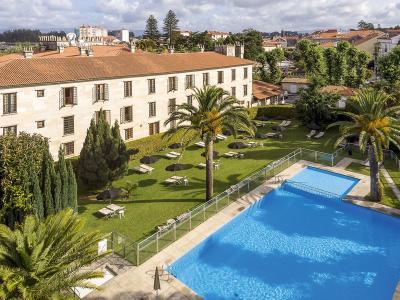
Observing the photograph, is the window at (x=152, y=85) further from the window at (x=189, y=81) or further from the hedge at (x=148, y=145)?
the window at (x=189, y=81)

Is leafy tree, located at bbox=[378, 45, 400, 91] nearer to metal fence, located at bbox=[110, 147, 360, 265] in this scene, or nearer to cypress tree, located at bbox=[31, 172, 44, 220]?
metal fence, located at bbox=[110, 147, 360, 265]

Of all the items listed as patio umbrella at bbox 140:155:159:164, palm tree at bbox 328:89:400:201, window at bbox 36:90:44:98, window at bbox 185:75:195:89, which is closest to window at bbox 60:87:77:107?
window at bbox 36:90:44:98

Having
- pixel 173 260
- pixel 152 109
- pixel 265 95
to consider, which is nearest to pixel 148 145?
pixel 152 109

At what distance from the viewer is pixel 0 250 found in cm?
1446

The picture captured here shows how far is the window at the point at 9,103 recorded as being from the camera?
111 feet

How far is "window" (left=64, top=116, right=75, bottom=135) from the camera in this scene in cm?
3891

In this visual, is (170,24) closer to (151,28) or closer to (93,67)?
(151,28)

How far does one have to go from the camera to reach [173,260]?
22.2 m

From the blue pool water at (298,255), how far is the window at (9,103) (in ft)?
72.8

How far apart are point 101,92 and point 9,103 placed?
9921 millimetres

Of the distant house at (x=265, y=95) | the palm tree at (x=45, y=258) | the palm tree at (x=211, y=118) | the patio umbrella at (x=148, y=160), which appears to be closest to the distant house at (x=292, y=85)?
the distant house at (x=265, y=95)

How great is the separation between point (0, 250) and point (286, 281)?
14.7 m

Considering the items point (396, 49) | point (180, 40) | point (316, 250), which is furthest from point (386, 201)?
point (180, 40)

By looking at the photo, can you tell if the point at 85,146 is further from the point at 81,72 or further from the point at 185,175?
the point at 81,72
